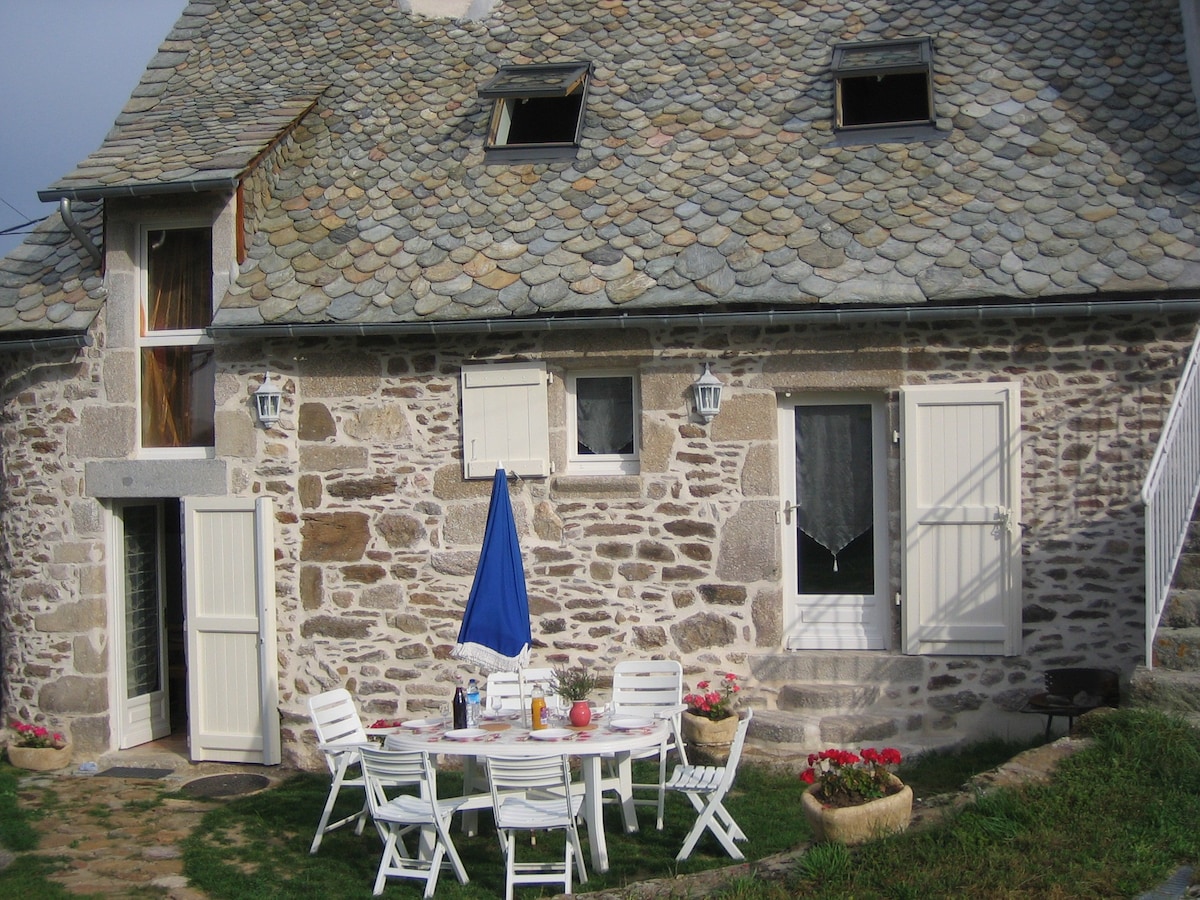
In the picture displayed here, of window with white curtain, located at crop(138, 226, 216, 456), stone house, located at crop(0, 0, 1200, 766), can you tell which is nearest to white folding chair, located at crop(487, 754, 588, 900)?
stone house, located at crop(0, 0, 1200, 766)

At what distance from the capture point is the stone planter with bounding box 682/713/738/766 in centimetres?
805

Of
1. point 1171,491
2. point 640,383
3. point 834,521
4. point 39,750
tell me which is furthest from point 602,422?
point 39,750

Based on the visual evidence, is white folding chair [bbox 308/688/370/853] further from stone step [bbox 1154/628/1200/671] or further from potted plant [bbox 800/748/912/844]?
stone step [bbox 1154/628/1200/671]

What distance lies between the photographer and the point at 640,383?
8750mm

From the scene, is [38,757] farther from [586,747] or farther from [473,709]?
[586,747]

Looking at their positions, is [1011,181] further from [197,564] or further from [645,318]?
[197,564]

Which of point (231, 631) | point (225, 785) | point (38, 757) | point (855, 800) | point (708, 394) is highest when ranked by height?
point (708, 394)

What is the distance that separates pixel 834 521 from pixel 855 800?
315 centimetres

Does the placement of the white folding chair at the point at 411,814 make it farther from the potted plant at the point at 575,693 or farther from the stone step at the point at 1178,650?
the stone step at the point at 1178,650

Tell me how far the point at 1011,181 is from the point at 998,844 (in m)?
4.99

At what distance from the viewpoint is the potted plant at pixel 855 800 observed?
557 cm

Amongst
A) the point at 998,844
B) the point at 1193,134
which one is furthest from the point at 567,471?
the point at 1193,134

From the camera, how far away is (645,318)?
838 centimetres

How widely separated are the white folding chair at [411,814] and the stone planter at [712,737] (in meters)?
1.99
